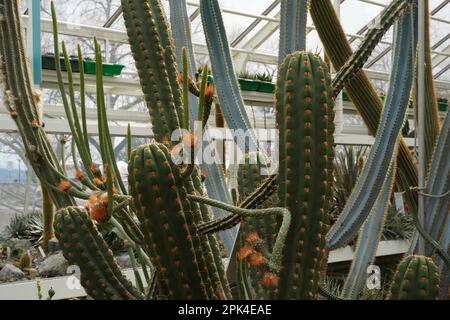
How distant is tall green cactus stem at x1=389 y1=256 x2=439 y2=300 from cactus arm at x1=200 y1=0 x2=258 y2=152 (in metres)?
0.65

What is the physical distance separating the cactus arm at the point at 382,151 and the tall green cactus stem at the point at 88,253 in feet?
1.74

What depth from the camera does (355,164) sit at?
5488 mm

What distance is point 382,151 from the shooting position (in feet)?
4.80

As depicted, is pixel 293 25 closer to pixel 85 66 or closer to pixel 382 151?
pixel 382 151

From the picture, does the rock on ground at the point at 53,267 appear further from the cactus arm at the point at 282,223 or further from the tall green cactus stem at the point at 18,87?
the cactus arm at the point at 282,223

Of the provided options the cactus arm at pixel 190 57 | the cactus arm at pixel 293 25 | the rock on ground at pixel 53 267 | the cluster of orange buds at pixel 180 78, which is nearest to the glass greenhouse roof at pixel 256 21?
the rock on ground at pixel 53 267

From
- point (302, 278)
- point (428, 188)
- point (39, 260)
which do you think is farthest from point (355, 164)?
point (302, 278)

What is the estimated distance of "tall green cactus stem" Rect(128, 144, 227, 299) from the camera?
3.20ft

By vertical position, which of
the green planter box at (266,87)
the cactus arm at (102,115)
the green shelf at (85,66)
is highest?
the green planter box at (266,87)

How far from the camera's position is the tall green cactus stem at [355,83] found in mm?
1961

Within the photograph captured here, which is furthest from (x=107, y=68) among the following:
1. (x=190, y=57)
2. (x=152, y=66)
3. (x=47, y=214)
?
(x=152, y=66)

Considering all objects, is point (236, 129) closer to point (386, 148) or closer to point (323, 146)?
point (386, 148)
